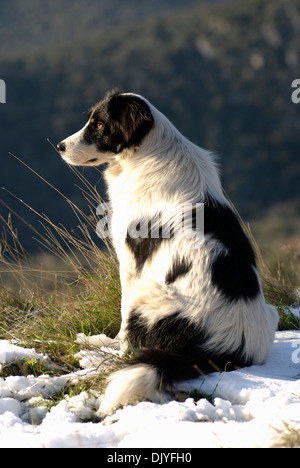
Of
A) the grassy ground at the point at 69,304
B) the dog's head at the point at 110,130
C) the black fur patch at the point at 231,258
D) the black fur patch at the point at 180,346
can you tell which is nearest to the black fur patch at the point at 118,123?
the dog's head at the point at 110,130

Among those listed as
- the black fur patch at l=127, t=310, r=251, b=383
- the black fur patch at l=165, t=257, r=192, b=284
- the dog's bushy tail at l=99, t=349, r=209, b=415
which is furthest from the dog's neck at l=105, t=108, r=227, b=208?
the dog's bushy tail at l=99, t=349, r=209, b=415

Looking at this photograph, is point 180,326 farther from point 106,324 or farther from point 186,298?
point 106,324

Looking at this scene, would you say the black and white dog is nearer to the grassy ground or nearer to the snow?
the snow

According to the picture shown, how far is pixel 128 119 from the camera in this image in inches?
138

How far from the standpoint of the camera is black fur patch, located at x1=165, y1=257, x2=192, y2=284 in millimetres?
3111

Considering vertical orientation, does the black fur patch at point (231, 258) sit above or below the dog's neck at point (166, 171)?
below

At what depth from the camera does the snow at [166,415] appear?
2.24m

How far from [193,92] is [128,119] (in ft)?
118

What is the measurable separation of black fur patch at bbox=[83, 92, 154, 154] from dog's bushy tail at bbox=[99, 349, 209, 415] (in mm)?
1395

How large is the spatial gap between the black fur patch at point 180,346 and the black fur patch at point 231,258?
11.5 inches

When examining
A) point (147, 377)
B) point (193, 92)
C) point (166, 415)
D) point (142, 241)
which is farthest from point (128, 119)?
point (193, 92)

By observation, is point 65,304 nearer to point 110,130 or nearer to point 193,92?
point 110,130

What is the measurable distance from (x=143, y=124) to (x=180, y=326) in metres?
1.30

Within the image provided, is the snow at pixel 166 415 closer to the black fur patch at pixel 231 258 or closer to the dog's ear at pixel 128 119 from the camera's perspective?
the black fur patch at pixel 231 258
